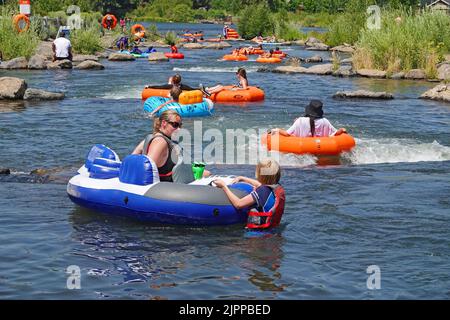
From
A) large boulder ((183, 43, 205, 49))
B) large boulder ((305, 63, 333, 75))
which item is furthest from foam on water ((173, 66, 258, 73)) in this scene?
large boulder ((183, 43, 205, 49))

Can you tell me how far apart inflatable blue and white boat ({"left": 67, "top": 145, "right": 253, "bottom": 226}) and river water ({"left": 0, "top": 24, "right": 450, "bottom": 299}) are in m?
0.18

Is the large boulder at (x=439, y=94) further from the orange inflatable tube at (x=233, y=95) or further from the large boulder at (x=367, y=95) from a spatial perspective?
the orange inflatable tube at (x=233, y=95)

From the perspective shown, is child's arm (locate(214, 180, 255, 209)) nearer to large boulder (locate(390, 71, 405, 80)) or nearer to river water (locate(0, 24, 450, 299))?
river water (locate(0, 24, 450, 299))

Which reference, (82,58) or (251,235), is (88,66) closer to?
(82,58)


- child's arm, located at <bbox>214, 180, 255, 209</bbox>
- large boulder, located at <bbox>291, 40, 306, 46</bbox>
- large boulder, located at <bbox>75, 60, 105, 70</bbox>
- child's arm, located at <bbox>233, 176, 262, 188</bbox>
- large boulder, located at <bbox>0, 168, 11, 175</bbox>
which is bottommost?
large boulder, located at <bbox>0, 168, 11, 175</bbox>

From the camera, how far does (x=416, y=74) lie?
27.6 meters

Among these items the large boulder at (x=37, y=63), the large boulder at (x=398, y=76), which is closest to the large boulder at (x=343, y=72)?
the large boulder at (x=398, y=76)

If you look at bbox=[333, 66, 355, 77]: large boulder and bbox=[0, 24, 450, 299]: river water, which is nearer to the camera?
bbox=[0, 24, 450, 299]: river water

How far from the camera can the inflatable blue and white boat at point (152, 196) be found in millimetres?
9086

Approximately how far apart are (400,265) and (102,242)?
3282 millimetres

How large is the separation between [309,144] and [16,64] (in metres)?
18.6

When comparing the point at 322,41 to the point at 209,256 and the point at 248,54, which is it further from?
the point at 209,256

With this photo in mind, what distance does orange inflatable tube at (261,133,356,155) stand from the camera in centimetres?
1328

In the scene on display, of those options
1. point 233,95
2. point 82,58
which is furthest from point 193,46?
point 233,95
